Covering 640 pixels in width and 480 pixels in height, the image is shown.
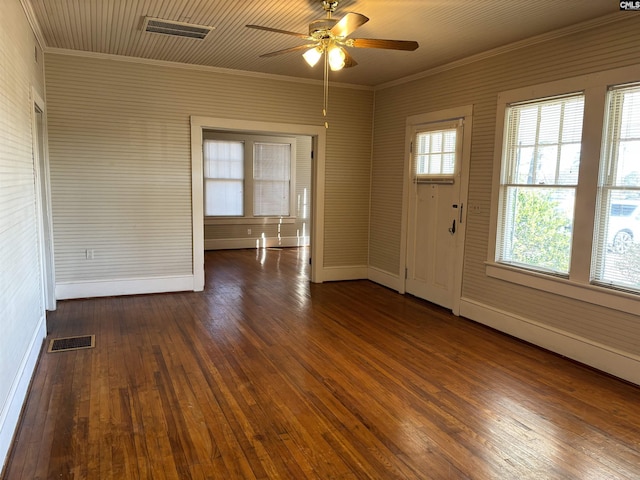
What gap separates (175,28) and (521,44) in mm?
3247

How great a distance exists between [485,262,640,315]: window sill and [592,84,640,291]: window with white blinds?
0.08 meters

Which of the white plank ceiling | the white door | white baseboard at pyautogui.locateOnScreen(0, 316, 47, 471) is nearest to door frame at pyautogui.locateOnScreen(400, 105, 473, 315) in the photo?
the white door

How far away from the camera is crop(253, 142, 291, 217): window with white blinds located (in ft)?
32.1

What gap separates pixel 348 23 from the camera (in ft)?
9.78

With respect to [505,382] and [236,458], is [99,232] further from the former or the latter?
[505,382]

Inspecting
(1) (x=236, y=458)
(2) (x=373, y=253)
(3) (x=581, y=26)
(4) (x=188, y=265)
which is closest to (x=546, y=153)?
(3) (x=581, y=26)

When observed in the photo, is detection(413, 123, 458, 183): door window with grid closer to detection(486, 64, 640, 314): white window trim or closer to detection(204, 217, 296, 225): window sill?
detection(486, 64, 640, 314): white window trim

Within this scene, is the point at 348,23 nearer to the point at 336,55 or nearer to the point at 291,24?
the point at 336,55

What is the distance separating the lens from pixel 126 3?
3600 millimetres

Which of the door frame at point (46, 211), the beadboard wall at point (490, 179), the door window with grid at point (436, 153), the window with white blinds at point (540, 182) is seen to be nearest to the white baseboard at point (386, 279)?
the beadboard wall at point (490, 179)

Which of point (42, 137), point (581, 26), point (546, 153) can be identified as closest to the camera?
point (581, 26)

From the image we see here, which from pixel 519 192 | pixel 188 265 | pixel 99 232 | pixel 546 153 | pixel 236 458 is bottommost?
pixel 236 458

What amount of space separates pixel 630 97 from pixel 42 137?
5.48 m

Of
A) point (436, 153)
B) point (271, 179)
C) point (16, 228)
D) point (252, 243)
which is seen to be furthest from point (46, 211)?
point (271, 179)
